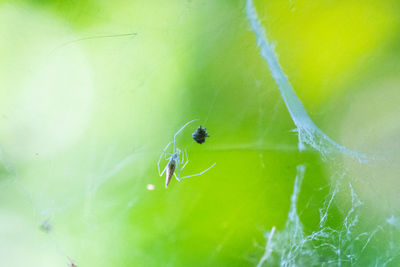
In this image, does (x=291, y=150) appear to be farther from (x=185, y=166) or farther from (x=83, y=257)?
(x=83, y=257)

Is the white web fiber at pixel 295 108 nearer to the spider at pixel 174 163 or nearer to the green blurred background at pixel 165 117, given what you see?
the green blurred background at pixel 165 117

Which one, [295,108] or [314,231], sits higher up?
[295,108]

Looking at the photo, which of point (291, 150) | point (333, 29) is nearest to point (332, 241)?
point (291, 150)

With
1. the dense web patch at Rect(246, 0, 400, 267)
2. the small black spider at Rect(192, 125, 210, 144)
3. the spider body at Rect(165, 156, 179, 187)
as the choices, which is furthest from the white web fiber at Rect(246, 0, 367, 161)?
the spider body at Rect(165, 156, 179, 187)

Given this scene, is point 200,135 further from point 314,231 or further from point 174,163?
point 314,231

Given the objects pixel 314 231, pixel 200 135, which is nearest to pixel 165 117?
pixel 200 135

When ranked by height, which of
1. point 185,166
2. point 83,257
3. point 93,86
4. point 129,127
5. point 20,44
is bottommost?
point 83,257

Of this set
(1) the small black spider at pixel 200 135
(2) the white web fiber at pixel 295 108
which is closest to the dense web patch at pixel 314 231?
(2) the white web fiber at pixel 295 108

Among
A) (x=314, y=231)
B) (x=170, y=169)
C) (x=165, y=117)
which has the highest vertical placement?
(x=165, y=117)

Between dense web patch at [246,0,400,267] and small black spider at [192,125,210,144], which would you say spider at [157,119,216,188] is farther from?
dense web patch at [246,0,400,267]
